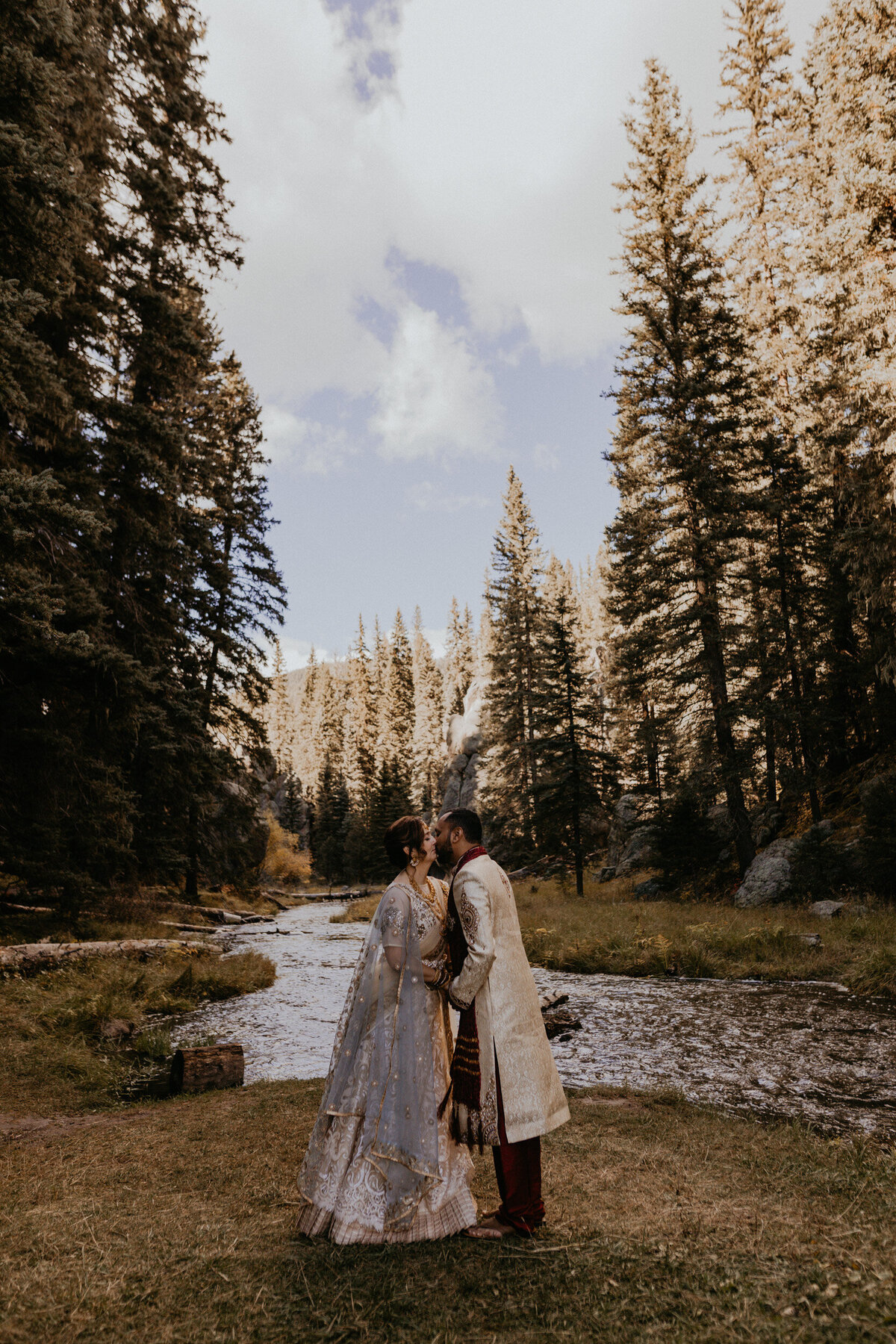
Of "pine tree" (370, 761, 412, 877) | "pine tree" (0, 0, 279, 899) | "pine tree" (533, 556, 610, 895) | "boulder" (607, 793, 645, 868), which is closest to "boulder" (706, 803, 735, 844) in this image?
"pine tree" (533, 556, 610, 895)

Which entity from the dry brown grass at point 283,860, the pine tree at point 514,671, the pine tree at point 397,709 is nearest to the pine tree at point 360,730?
the pine tree at point 397,709

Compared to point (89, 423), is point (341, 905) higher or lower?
lower

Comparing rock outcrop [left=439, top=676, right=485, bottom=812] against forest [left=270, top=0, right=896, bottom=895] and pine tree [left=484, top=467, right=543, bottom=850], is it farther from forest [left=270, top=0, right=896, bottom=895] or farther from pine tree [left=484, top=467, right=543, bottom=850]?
forest [left=270, top=0, right=896, bottom=895]

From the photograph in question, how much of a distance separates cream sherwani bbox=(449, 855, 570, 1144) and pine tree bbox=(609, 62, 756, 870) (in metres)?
17.9

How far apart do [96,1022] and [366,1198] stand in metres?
7.23

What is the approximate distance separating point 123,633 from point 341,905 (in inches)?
1054

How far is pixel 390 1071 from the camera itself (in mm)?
4062

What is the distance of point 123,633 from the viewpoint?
15625 mm

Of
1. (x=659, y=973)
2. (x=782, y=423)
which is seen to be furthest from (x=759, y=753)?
(x=659, y=973)

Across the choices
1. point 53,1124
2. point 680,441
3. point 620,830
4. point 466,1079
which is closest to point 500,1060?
point 466,1079

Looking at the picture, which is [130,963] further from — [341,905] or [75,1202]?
[341,905]

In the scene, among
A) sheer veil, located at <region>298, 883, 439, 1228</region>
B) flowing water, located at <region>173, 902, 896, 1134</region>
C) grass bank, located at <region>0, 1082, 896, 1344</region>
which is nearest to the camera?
grass bank, located at <region>0, 1082, 896, 1344</region>

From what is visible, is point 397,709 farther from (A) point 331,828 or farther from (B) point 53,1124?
(B) point 53,1124

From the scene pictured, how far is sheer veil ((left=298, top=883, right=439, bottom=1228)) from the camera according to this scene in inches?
153
